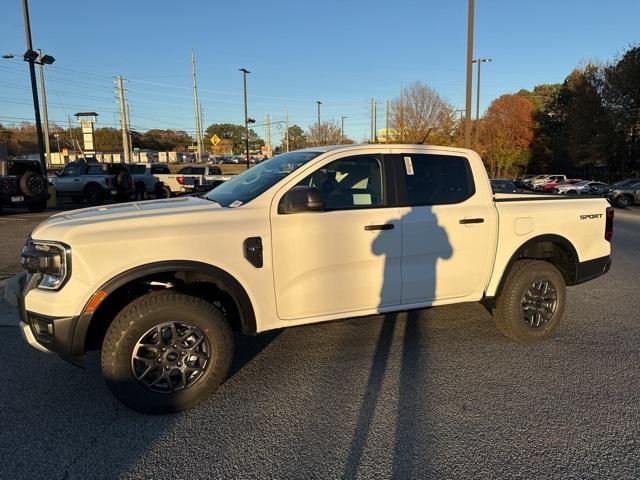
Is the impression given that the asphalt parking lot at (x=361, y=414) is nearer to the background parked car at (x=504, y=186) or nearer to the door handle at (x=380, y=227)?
the door handle at (x=380, y=227)

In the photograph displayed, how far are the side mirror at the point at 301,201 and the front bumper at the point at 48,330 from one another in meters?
1.57

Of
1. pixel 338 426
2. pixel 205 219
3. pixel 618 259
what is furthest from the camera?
pixel 618 259

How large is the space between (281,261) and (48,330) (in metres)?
1.58

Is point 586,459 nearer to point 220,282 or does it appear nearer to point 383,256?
point 383,256

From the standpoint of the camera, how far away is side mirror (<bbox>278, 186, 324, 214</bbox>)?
3525mm

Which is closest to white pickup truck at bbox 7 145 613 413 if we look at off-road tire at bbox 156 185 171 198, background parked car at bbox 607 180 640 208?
off-road tire at bbox 156 185 171 198

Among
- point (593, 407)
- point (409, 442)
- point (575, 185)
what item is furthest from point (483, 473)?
point (575, 185)

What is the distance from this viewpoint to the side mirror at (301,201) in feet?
11.6

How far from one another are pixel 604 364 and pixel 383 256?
7.01 ft

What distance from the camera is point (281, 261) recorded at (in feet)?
11.8

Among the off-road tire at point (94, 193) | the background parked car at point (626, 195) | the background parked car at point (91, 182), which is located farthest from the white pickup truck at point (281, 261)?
the background parked car at point (626, 195)

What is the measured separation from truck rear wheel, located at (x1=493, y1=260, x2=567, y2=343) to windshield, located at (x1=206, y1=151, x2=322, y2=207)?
2.20 metres

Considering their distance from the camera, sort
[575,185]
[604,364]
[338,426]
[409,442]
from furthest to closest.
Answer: [575,185]
[604,364]
[338,426]
[409,442]

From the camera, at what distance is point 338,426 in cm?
323
